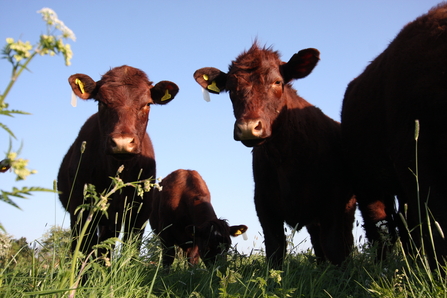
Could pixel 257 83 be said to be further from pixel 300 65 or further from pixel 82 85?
pixel 82 85

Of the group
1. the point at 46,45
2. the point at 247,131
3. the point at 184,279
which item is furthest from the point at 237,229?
the point at 46,45

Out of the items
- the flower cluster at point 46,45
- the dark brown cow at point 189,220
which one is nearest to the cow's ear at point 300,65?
the dark brown cow at point 189,220

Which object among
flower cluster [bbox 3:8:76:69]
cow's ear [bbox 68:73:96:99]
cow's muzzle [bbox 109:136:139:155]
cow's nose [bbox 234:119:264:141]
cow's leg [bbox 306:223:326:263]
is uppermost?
cow's ear [bbox 68:73:96:99]

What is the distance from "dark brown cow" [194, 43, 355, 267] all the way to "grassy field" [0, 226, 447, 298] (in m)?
0.67

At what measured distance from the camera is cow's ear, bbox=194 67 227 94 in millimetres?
6469

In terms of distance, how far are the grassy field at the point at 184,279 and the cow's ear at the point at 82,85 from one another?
2787 millimetres

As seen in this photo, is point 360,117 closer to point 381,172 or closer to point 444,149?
point 381,172

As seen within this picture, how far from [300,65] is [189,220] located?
16.2 feet

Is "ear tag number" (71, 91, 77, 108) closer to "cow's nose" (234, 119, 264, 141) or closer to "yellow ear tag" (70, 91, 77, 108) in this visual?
"yellow ear tag" (70, 91, 77, 108)

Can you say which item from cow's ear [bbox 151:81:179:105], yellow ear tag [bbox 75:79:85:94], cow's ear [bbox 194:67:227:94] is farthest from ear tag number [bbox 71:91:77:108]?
cow's ear [bbox 194:67:227:94]

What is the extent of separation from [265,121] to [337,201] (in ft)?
4.72

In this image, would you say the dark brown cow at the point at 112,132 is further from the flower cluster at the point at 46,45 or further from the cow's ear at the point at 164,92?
the flower cluster at the point at 46,45

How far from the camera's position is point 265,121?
529 cm

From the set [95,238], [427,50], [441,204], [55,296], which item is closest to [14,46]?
[55,296]
